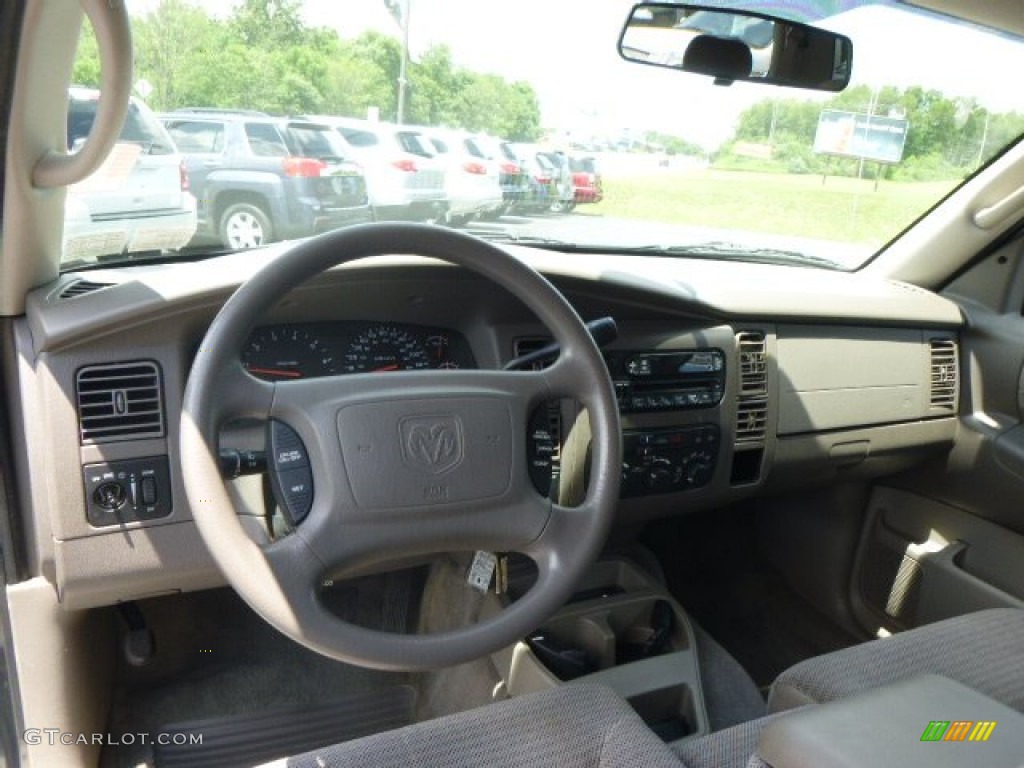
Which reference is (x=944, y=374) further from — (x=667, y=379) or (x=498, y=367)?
(x=498, y=367)

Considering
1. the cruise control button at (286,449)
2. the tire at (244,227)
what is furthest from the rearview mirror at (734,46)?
the cruise control button at (286,449)

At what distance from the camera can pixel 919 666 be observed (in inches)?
66.8

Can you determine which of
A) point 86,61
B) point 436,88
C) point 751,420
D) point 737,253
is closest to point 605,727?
point 751,420

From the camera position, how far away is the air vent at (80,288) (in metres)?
1.79

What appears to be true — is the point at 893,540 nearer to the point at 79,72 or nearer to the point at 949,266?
the point at 949,266

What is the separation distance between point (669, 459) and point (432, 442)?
1042 mm

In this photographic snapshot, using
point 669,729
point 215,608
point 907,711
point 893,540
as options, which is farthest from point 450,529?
point 893,540

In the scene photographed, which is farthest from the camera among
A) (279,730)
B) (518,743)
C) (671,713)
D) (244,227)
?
(279,730)

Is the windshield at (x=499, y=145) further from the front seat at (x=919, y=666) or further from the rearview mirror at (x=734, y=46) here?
the front seat at (x=919, y=666)

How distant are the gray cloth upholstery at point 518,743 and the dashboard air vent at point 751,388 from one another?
120cm

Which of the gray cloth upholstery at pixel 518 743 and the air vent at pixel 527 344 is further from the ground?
the air vent at pixel 527 344

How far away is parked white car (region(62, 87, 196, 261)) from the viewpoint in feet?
6.17

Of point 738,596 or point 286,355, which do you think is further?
point 738,596

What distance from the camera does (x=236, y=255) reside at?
1940 millimetres
